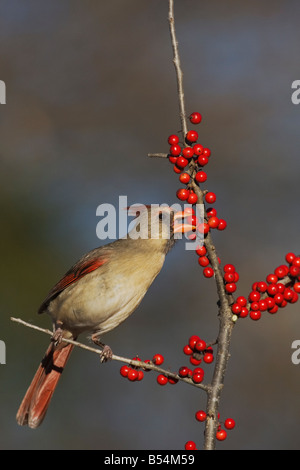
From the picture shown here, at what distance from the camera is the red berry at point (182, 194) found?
1.64 metres

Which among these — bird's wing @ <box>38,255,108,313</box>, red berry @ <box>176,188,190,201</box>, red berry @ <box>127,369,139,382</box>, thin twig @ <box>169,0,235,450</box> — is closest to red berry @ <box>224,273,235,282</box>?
thin twig @ <box>169,0,235,450</box>

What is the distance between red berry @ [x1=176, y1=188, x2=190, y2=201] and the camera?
1.64 meters

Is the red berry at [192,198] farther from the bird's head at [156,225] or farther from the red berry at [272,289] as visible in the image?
the bird's head at [156,225]

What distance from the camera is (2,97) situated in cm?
568

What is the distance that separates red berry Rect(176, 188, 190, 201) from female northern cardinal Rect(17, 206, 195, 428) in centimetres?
91

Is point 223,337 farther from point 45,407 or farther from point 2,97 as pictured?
point 2,97

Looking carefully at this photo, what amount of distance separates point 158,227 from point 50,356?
34.5 inches

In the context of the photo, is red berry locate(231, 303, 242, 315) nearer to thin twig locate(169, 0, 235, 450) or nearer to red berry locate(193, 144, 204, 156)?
thin twig locate(169, 0, 235, 450)

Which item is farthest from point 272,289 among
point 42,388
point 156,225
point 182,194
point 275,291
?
point 42,388

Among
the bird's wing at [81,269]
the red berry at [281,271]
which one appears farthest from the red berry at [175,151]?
the bird's wing at [81,269]

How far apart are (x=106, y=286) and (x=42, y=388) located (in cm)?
67
